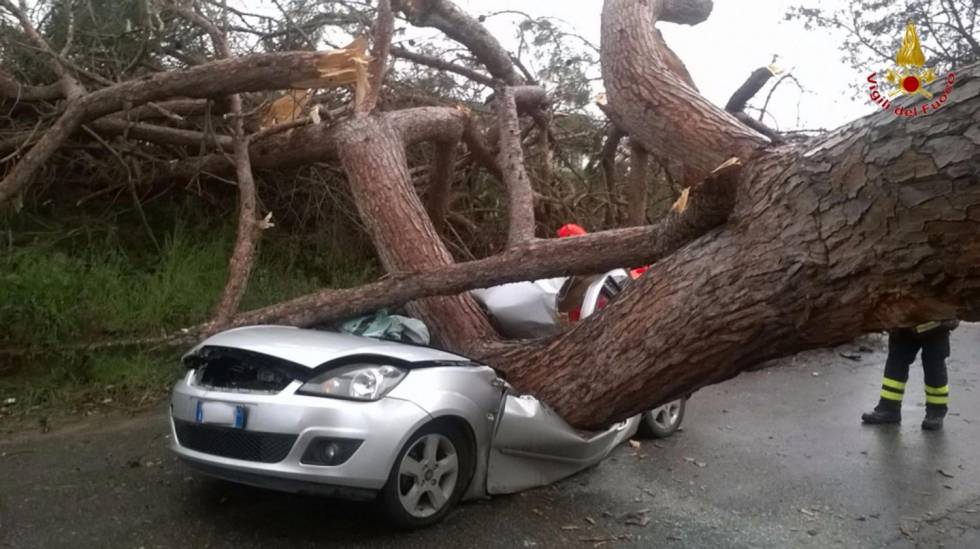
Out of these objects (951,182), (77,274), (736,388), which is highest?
(951,182)

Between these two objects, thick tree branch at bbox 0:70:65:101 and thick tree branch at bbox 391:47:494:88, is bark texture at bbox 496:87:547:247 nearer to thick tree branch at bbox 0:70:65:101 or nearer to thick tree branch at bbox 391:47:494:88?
thick tree branch at bbox 391:47:494:88

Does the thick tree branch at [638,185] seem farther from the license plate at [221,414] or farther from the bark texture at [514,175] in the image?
the license plate at [221,414]

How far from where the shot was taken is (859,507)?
4.26 meters

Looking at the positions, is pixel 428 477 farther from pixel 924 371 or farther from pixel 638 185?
pixel 638 185

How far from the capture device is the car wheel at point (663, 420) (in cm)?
527

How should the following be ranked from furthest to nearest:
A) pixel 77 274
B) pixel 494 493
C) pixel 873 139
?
1. pixel 77 274
2. pixel 494 493
3. pixel 873 139

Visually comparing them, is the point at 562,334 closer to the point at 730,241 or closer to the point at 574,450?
the point at 574,450

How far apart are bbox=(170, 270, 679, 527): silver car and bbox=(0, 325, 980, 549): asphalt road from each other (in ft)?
0.84

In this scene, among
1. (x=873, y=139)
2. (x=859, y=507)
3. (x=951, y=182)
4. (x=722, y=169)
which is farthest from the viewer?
(x=859, y=507)

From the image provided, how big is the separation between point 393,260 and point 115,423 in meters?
2.01

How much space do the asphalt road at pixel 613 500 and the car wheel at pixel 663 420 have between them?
3.4 inches

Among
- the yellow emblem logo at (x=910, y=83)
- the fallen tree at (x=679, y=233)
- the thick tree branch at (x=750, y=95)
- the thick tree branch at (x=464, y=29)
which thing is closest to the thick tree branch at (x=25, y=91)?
the fallen tree at (x=679, y=233)

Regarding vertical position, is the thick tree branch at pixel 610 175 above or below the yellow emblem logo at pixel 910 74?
below

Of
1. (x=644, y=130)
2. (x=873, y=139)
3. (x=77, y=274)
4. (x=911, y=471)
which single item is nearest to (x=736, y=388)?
(x=911, y=471)
